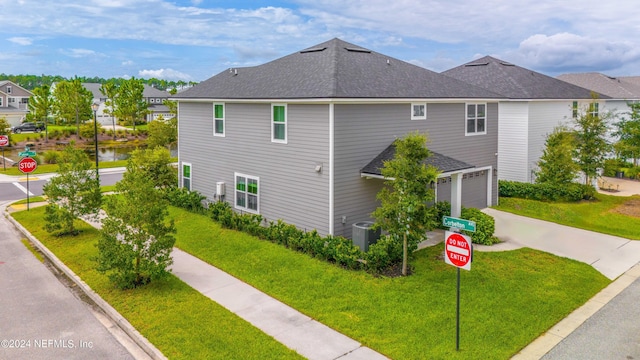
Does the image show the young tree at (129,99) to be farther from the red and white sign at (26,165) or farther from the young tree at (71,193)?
the young tree at (71,193)

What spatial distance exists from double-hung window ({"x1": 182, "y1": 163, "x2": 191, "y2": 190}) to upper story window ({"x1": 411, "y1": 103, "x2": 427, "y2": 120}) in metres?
10.8

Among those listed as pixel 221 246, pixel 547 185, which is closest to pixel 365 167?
pixel 221 246

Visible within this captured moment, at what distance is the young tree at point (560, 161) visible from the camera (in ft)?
76.5

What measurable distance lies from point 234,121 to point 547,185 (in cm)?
1556

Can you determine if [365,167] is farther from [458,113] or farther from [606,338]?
[606,338]

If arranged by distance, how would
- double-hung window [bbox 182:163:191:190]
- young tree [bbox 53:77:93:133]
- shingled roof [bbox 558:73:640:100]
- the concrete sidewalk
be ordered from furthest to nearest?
young tree [bbox 53:77:93:133] < shingled roof [bbox 558:73:640:100] < double-hung window [bbox 182:163:191:190] < the concrete sidewalk

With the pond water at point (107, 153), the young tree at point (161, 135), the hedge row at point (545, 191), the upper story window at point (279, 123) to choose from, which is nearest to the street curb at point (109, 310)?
the upper story window at point (279, 123)

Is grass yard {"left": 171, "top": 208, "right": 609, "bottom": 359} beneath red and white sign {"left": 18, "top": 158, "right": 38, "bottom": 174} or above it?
beneath

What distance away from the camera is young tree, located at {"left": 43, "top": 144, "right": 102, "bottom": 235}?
677 inches

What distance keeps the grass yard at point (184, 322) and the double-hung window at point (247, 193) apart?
5.97 meters

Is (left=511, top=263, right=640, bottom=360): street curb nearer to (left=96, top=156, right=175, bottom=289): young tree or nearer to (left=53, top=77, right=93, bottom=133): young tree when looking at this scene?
(left=96, top=156, right=175, bottom=289): young tree

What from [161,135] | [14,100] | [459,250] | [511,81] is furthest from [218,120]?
[14,100]

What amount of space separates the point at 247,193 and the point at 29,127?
217 feet

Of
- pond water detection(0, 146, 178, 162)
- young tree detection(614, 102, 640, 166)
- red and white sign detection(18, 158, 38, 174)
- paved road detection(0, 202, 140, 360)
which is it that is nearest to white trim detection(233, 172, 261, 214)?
paved road detection(0, 202, 140, 360)
